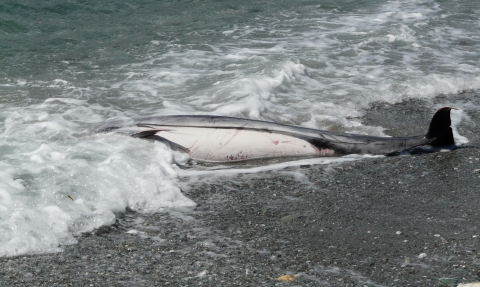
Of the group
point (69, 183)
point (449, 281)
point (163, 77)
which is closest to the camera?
point (449, 281)

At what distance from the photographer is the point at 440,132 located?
6.73 meters

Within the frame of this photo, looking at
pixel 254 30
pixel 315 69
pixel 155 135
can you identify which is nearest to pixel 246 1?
pixel 254 30

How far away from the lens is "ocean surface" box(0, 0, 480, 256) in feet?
18.6

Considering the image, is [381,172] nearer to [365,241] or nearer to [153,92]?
[365,241]

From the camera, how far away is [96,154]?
6508 mm

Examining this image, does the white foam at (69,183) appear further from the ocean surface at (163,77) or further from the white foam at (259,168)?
the white foam at (259,168)

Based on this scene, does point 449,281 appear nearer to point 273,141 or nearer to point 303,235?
point 303,235

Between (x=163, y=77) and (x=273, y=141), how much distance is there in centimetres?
355

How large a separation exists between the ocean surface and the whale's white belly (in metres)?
0.29

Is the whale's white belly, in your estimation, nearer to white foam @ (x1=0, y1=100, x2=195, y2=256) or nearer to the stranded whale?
the stranded whale

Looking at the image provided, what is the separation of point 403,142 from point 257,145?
155cm

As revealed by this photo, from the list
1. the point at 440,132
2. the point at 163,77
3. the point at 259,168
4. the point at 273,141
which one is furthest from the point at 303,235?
the point at 163,77

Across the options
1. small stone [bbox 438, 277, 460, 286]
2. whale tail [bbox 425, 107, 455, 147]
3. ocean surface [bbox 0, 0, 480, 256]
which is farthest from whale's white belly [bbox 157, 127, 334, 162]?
A: small stone [bbox 438, 277, 460, 286]

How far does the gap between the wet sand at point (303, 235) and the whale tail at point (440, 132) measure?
0.68 feet
